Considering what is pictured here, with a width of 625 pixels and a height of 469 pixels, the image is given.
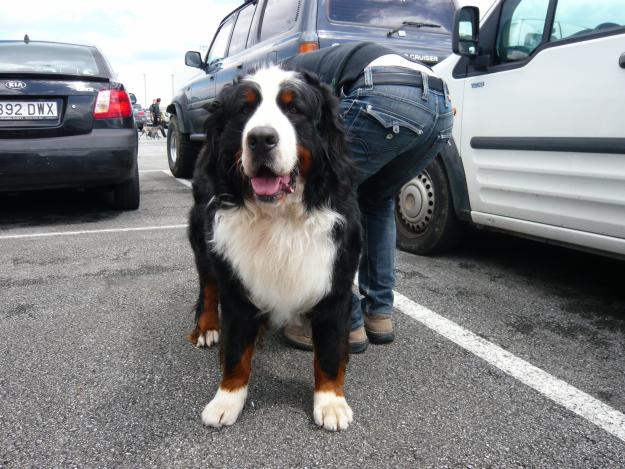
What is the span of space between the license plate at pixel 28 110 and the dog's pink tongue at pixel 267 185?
12.1 ft

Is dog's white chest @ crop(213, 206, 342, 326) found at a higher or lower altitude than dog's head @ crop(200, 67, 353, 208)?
lower

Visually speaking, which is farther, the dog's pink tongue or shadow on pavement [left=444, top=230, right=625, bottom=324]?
shadow on pavement [left=444, top=230, right=625, bottom=324]

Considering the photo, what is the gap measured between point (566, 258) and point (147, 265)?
308cm

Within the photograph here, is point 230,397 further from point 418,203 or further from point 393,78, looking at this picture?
point 418,203

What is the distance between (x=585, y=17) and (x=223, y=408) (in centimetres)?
265

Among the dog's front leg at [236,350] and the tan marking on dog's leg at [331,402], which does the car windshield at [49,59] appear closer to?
the dog's front leg at [236,350]

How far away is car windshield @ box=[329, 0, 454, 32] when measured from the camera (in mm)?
4430

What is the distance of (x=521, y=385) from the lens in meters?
2.20

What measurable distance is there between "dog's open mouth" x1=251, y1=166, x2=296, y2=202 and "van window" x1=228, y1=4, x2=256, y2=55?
14.9 ft

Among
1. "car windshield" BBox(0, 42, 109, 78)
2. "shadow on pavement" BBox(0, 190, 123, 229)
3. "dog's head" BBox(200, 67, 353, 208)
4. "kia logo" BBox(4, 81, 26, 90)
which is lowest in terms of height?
"shadow on pavement" BBox(0, 190, 123, 229)

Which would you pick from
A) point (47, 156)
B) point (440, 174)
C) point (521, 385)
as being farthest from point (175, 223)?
point (521, 385)

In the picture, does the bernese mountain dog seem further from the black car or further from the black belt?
the black car

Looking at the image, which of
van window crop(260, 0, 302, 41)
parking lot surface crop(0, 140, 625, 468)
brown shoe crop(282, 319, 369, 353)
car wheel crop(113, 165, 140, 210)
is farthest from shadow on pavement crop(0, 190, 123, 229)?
brown shoe crop(282, 319, 369, 353)

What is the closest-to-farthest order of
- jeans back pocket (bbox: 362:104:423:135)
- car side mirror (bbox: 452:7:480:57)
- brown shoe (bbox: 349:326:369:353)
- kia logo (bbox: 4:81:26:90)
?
jeans back pocket (bbox: 362:104:423:135) < brown shoe (bbox: 349:326:369:353) < car side mirror (bbox: 452:7:480:57) < kia logo (bbox: 4:81:26:90)
